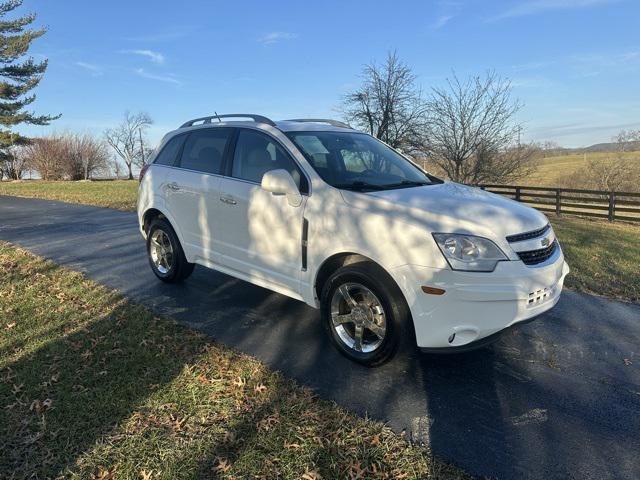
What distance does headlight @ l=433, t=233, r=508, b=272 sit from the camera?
2967mm

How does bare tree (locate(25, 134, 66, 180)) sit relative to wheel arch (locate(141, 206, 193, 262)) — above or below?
above

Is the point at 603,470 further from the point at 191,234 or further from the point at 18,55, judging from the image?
the point at 18,55

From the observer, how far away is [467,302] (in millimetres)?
2947

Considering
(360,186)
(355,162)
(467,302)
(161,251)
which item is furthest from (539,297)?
(161,251)

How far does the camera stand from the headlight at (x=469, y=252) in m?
2.97

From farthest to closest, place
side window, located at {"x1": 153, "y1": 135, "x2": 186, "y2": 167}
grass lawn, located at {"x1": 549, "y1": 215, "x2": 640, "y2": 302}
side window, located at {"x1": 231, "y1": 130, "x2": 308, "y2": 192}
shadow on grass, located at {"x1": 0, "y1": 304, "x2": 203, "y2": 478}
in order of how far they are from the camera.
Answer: grass lawn, located at {"x1": 549, "y1": 215, "x2": 640, "y2": 302}
side window, located at {"x1": 153, "y1": 135, "x2": 186, "y2": 167}
side window, located at {"x1": 231, "y1": 130, "x2": 308, "y2": 192}
shadow on grass, located at {"x1": 0, "y1": 304, "x2": 203, "y2": 478}

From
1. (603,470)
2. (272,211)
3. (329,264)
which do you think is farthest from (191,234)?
(603,470)

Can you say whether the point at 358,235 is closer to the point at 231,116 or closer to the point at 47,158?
the point at 231,116

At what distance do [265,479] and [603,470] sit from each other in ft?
6.03

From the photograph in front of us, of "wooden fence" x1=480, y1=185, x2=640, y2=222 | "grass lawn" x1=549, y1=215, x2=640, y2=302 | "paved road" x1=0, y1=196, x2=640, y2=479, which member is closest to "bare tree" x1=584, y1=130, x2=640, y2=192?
"wooden fence" x1=480, y1=185, x2=640, y2=222

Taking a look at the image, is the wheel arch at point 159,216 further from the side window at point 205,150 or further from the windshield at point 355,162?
the windshield at point 355,162

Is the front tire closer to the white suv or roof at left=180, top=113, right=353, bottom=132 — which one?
the white suv

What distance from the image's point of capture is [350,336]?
11.9ft

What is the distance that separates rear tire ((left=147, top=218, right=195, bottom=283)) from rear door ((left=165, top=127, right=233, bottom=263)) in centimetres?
24
